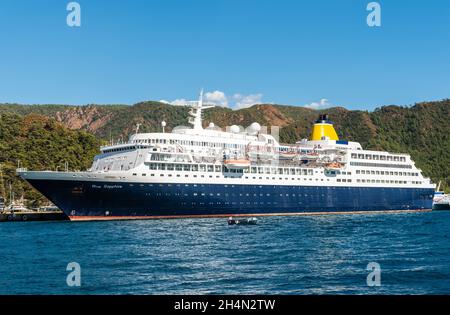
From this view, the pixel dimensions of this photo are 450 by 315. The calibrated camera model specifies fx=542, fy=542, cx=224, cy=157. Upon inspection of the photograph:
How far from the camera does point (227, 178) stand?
58688 millimetres

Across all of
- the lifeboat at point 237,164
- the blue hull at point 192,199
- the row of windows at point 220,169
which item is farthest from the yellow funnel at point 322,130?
the lifeboat at point 237,164

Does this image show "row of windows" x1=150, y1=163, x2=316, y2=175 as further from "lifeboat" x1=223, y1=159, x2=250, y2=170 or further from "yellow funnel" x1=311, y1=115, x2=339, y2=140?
"yellow funnel" x1=311, y1=115, x2=339, y2=140

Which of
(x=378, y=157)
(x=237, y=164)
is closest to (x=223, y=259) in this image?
(x=237, y=164)

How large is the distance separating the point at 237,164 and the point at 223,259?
30.1 m

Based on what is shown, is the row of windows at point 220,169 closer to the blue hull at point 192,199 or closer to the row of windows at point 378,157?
the blue hull at point 192,199

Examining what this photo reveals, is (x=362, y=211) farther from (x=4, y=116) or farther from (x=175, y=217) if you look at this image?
(x=4, y=116)

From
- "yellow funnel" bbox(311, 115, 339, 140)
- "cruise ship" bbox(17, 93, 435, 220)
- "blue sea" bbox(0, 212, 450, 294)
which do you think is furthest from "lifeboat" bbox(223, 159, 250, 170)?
"yellow funnel" bbox(311, 115, 339, 140)

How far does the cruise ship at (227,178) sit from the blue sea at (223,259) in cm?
554

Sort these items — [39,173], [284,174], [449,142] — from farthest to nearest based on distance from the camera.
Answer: [449,142] < [284,174] < [39,173]

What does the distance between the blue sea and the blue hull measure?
514cm

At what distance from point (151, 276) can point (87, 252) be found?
331 inches
